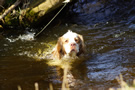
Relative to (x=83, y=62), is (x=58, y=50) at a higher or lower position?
higher

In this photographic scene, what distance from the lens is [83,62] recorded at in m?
5.82

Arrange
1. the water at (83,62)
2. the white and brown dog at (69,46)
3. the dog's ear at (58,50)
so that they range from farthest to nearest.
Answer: the dog's ear at (58,50), the white and brown dog at (69,46), the water at (83,62)

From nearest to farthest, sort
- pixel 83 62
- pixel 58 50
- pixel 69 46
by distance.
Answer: pixel 69 46
pixel 83 62
pixel 58 50

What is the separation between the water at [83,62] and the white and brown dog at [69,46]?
36cm

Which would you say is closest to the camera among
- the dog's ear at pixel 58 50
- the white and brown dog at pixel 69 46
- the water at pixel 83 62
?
the water at pixel 83 62

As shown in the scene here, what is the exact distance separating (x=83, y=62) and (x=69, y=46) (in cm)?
60

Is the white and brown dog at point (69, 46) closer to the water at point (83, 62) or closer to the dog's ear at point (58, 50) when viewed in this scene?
the dog's ear at point (58, 50)

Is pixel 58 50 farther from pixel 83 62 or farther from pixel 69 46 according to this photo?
pixel 83 62

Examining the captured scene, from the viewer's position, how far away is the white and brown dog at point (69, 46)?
5645 millimetres

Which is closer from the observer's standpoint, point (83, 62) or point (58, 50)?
point (83, 62)

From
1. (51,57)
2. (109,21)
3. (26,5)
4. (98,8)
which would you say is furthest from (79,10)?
(51,57)

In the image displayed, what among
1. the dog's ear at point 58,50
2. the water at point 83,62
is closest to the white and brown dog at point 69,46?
the dog's ear at point 58,50

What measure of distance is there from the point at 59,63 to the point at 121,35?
8.50ft

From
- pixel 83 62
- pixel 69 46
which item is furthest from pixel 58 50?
pixel 83 62
